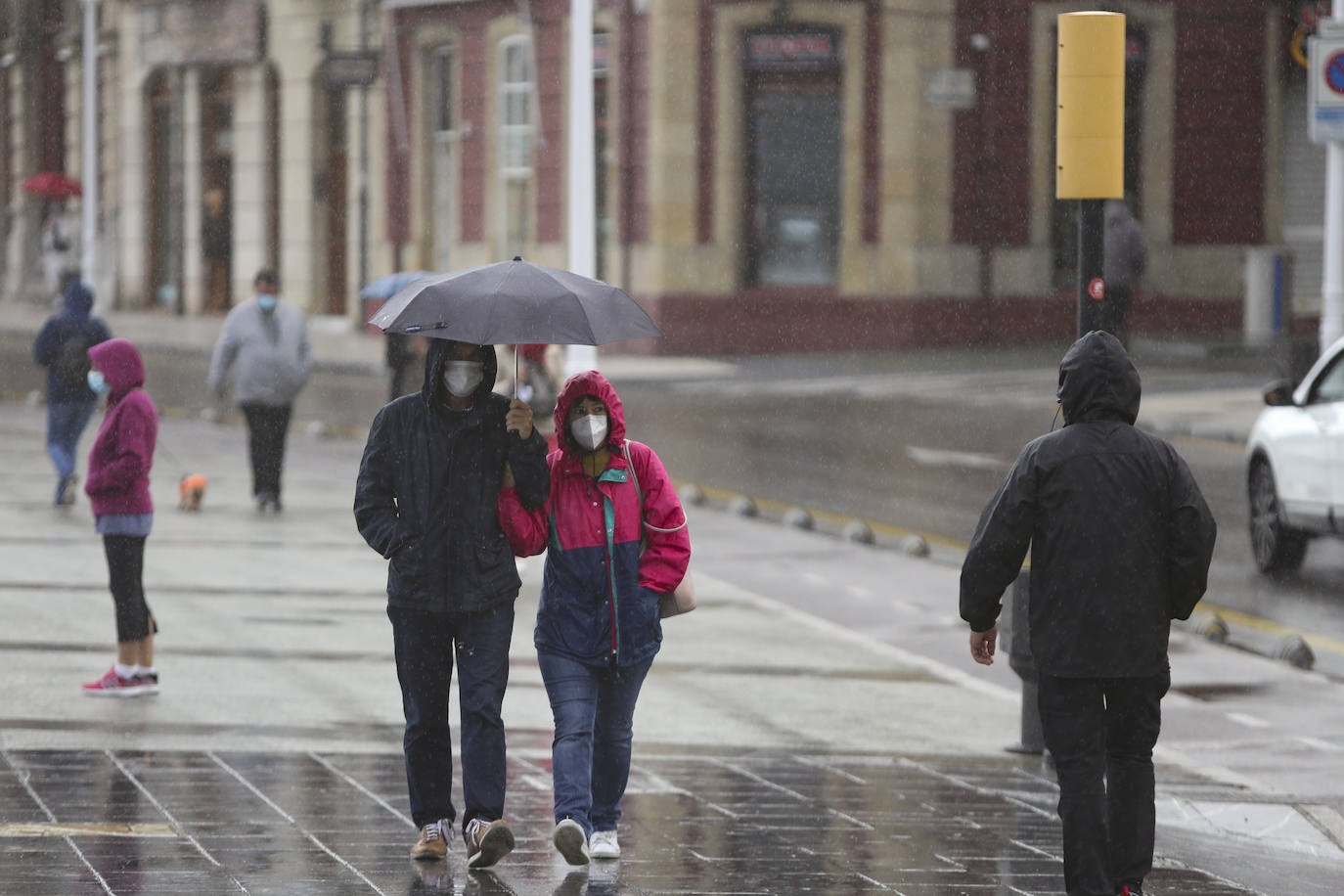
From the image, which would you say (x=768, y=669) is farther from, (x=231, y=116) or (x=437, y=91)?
(x=231, y=116)

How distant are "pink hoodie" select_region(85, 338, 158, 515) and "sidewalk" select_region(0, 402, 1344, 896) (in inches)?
32.7

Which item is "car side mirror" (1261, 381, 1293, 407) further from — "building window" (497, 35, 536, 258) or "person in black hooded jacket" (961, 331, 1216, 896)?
"building window" (497, 35, 536, 258)

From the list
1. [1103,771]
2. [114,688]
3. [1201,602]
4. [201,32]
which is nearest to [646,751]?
[114,688]

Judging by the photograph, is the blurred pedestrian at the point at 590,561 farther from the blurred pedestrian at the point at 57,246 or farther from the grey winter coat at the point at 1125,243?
the blurred pedestrian at the point at 57,246

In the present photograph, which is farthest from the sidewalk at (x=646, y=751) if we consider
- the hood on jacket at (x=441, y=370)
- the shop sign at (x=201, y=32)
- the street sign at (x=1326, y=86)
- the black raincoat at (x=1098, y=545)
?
the shop sign at (x=201, y=32)

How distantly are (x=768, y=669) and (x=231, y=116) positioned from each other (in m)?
32.3

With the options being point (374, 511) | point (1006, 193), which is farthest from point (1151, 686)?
point (1006, 193)

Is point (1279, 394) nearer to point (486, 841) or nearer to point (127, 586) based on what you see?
point (127, 586)

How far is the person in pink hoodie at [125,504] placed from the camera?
9711 mm

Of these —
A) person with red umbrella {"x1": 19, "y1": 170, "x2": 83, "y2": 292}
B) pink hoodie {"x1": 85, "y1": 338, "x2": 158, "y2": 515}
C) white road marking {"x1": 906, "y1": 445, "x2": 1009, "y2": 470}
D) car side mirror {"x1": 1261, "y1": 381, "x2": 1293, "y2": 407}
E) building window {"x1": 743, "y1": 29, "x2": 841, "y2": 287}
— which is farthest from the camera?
person with red umbrella {"x1": 19, "y1": 170, "x2": 83, "y2": 292}

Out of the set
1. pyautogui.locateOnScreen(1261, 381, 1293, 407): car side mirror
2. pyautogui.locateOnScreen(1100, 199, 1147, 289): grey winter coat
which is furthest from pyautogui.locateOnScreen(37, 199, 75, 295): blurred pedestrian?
pyautogui.locateOnScreen(1261, 381, 1293, 407): car side mirror

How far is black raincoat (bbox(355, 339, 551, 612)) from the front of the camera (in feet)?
21.9

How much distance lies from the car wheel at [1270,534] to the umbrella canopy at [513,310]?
26.8ft

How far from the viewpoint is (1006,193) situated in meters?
32.7
